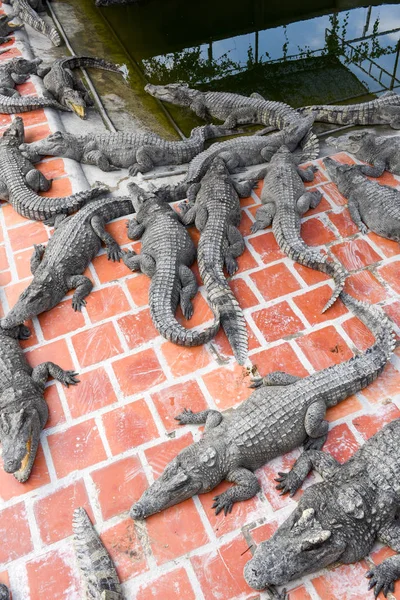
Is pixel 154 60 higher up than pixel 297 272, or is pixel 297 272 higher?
pixel 154 60

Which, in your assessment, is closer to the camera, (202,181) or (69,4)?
(202,181)

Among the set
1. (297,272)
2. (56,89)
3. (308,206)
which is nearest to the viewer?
(297,272)

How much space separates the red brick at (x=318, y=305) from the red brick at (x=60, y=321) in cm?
201

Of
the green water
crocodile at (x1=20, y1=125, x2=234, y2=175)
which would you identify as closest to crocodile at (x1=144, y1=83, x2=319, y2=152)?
the green water

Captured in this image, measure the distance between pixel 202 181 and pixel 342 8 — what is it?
6.69m

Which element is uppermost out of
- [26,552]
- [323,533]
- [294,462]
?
[323,533]

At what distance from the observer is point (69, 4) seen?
399 inches

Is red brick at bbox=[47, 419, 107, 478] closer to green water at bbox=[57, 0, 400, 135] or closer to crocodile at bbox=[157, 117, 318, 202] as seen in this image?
crocodile at bbox=[157, 117, 318, 202]

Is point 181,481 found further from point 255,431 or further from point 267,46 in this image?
point 267,46

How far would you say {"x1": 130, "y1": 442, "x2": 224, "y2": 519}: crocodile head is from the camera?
324 cm

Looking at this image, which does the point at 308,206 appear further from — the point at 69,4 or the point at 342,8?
the point at 69,4

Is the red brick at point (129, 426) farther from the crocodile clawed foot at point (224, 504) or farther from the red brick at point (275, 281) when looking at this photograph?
the red brick at point (275, 281)

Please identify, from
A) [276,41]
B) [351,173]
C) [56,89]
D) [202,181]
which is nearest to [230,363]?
[202,181]

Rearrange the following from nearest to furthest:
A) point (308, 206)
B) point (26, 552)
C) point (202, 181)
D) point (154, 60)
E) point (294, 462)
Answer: point (26, 552)
point (294, 462)
point (308, 206)
point (202, 181)
point (154, 60)
